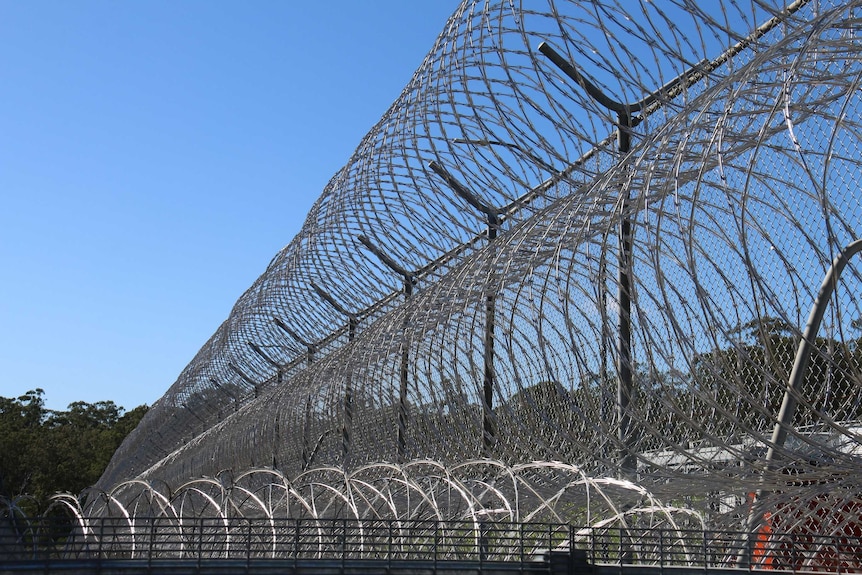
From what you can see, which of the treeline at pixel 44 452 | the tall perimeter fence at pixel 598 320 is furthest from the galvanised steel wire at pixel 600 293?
the treeline at pixel 44 452

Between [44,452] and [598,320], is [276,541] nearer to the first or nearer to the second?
[598,320]

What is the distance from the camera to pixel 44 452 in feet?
189

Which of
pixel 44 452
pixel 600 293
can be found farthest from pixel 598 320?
pixel 44 452

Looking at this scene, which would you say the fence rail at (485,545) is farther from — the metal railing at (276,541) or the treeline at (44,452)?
the treeline at (44,452)

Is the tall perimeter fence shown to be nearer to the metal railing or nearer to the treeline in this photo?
the metal railing

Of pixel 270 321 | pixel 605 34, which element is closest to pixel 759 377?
pixel 605 34

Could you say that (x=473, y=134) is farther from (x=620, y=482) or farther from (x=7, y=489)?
(x=7, y=489)

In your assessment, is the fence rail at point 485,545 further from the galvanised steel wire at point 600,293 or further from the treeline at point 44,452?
the treeline at point 44,452

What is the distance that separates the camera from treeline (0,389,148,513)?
5512 cm

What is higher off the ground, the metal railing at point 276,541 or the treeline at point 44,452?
the treeline at point 44,452

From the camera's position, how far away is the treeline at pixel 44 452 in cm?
5512

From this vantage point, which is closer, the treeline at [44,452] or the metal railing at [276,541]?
the metal railing at [276,541]

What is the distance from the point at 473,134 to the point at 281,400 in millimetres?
10064

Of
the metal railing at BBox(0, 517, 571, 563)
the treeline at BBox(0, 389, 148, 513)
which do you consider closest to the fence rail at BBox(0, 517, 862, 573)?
the metal railing at BBox(0, 517, 571, 563)
